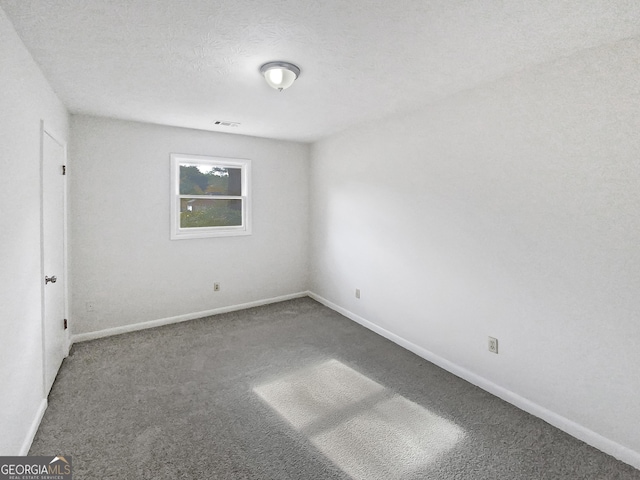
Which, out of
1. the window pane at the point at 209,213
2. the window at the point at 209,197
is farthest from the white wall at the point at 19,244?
the window pane at the point at 209,213

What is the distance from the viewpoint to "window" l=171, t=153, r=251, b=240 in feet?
13.4

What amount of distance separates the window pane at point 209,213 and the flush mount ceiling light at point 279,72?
243 cm

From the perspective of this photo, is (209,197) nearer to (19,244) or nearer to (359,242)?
(359,242)

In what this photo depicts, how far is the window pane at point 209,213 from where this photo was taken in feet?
13.9

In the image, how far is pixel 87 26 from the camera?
1.79 metres

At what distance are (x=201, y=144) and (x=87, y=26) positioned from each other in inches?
94.2

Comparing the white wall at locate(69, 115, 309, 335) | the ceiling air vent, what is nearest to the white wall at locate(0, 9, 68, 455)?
the white wall at locate(69, 115, 309, 335)

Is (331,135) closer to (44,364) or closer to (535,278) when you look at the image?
(535,278)

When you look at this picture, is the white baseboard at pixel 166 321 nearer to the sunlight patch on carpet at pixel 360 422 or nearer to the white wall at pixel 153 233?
the white wall at pixel 153 233

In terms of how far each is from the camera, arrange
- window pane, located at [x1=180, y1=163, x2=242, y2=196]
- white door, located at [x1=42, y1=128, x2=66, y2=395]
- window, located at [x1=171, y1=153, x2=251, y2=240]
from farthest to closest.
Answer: window pane, located at [x1=180, y1=163, x2=242, y2=196]
window, located at [x1=171, y1=153, x2=251, y2=240]
white door, located at [x1=42, y1=128, x2=66, y2=395]

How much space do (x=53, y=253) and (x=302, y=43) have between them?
263 cm

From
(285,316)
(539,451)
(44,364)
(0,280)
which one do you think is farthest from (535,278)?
(44,364)

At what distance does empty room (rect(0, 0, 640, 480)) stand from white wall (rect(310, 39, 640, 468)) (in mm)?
15

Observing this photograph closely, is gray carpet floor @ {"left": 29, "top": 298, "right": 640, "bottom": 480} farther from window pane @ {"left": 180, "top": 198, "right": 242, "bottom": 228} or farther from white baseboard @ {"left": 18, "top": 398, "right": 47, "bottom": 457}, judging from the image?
window pane @ {"left": 180, "top": 198, "right": 242, "bottom": 228}
